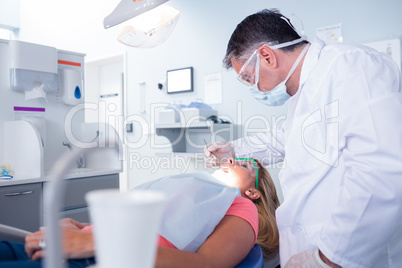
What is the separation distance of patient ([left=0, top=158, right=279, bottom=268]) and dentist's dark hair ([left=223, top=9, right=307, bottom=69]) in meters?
0.64

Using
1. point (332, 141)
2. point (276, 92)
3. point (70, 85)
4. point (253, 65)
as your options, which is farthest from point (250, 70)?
point (70, 85)

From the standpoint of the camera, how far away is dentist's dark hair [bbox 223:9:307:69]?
1278 millimetres

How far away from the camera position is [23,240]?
3.49 feet

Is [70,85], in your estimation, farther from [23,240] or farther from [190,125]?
[23,240]

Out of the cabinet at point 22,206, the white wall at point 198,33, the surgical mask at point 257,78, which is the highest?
the white wall at point 198,33

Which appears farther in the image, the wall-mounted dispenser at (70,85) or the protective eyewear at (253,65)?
the wall-mounted dispenser at (70,85)

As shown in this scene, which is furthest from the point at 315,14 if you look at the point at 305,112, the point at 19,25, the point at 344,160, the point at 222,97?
the point at 19,25

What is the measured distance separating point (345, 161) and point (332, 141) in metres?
0.08

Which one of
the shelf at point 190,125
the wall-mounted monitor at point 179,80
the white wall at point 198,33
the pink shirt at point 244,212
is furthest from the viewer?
the wall-mounted monitor at point 179,80

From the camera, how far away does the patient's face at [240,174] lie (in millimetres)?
1706

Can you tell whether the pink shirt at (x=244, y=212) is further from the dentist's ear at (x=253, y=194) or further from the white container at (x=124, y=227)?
the white container at (x=124, y=227)

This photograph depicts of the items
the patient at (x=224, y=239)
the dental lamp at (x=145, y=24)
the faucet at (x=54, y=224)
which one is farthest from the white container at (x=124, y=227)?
the dental lamp at (x=145, y=24)

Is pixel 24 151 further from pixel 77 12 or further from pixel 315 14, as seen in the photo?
→ pixel 77 12

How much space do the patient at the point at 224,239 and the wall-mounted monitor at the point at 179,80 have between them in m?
1.89
